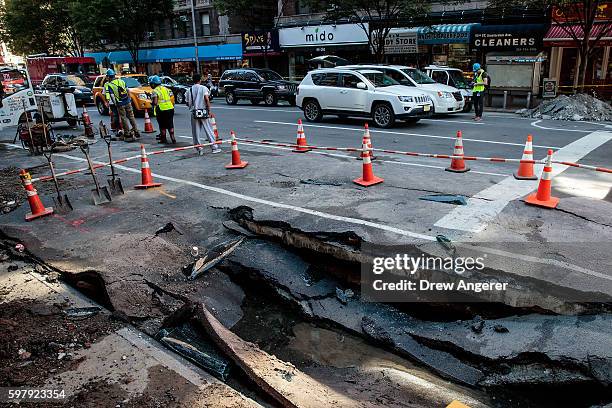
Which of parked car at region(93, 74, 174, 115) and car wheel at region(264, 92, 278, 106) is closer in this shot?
parked car at region(93, 74, 174, 115)

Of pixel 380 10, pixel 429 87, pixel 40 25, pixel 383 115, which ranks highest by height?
pixel 40 25

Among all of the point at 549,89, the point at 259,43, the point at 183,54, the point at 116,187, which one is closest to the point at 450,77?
the point at 549,89

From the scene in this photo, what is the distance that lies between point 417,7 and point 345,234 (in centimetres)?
2188

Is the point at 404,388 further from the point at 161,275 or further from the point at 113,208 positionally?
A: the point at 113,208

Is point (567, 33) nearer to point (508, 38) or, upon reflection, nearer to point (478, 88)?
point (508, 38)

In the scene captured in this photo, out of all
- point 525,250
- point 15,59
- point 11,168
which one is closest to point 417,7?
point 11,168

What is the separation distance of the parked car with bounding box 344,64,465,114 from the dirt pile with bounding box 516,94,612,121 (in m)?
3.63

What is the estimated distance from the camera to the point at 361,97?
15.2 metres

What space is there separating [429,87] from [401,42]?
11781 millimetres

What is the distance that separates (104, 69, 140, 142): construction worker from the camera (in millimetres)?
13609

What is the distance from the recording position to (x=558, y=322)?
4.12m

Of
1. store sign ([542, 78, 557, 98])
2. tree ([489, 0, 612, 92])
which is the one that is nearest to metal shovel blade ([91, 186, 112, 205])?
tree ([489, 0, 612, 92])

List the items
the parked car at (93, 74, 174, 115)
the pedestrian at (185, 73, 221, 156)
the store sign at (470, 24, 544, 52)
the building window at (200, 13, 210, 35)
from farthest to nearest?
the building window at (200, 13, 210, 35)
the store sign at (470, 24, 544, 52)
the parked car at (93, 74, 174, 115)
the pedestrian at (185, 73, 221, 156)

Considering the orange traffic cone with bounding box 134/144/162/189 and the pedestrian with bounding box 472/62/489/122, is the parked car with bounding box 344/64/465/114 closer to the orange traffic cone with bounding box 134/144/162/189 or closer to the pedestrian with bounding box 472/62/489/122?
the pedestrian with bounding box 472/62/489/122
